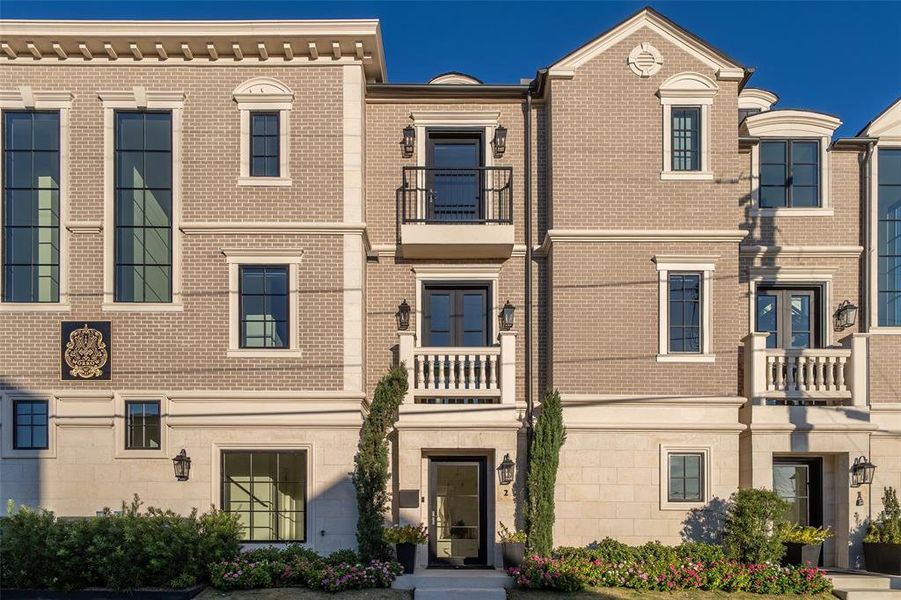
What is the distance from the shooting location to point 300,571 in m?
11.9

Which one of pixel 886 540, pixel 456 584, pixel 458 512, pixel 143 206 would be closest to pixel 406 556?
pixel 456 584

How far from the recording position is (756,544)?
12.4 meters

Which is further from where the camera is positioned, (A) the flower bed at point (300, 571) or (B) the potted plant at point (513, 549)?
(B) the potted plant at point (513, 549)

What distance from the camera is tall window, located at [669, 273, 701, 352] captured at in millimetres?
13695

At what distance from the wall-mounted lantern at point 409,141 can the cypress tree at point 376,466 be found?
158 inches

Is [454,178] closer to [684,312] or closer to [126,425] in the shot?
[684,312]

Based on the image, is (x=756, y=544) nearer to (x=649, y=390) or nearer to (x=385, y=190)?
(x=649, y=390)

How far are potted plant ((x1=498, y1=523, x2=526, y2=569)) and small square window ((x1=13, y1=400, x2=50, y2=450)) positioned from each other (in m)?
7.59

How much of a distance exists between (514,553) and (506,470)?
1.29m

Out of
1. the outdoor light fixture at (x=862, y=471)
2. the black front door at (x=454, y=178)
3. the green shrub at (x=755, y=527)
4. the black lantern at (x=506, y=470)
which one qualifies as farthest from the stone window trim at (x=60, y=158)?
the outdoor light fixture at (x=862, y=471)

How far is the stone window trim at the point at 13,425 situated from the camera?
12883 millimetres

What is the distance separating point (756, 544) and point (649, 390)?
9.44 ft

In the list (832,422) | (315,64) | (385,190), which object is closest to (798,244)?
(832,422)

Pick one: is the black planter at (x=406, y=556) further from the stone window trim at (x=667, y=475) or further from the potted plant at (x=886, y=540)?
the potted plant at (x=886, y=540)
